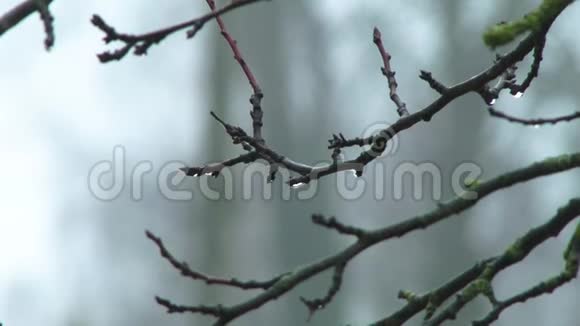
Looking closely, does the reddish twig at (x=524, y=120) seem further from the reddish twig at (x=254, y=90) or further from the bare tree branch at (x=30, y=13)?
the bare tree branch at (x=30, y=13)

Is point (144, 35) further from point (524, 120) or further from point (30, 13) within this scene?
point (524, 120)

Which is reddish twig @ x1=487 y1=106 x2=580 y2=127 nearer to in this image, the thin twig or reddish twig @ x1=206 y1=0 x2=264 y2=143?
reddish twig @ x1=206 y1=0 x2=264 y2=143

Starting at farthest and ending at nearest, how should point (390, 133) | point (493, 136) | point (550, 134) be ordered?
1. point (493, 136)
2. point (550, 134)
3. point (390, 133)

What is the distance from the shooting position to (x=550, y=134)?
877 cm

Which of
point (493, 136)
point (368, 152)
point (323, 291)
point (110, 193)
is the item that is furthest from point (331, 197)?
point (368, 152)

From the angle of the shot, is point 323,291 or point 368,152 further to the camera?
point 323,291

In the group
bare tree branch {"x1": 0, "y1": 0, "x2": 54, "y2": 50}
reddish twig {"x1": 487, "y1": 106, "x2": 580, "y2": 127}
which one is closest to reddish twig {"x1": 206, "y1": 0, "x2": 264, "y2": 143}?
reddish twig {"x1": 487, "y1": 106, "x2": 580, "y2": 127}

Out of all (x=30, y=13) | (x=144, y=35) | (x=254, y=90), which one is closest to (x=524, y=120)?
(x=254, y=90)

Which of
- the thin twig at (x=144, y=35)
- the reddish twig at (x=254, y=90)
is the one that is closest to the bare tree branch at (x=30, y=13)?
the thin twig at (x=144, y=35)

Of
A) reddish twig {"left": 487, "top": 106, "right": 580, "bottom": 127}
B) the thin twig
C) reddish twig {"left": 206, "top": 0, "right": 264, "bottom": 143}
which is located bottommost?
the thin twig

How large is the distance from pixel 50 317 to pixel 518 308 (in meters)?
4.57

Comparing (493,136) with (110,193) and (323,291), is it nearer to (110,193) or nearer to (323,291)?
(323,291)

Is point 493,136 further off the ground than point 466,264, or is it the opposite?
point 493,136

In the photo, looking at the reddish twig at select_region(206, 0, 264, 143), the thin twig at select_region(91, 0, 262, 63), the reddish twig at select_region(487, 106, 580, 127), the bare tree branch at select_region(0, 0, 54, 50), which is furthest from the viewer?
the reddish twig at select_region(206, 0, 264, 143)
